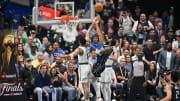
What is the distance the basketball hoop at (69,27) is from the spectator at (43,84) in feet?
6.39

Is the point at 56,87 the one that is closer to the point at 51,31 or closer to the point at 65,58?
the point at 65,58

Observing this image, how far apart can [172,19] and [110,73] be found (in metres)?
5.84

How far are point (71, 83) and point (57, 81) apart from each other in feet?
1.68

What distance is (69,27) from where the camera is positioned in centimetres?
1405

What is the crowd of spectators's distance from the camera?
12805mm

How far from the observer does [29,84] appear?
12820mm

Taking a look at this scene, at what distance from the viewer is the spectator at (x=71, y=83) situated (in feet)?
42.1

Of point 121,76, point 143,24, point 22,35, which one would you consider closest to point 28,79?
point 22,35

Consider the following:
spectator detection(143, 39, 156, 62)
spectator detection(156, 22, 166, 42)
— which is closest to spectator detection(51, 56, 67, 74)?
spectator detection(143, 39, 156, 62)

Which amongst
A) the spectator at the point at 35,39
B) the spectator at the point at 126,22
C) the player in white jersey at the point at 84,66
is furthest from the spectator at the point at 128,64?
the spectator at the point at 35,39

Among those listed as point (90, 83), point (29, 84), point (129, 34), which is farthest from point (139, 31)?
point (29, 84)

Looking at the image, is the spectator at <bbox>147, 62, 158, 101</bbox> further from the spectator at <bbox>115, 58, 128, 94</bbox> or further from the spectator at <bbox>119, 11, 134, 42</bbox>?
the spectator at <bbox>119, 11, 134, 42</bbox>

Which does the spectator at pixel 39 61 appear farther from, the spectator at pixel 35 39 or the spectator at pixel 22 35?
the spectator at pixel 22 35

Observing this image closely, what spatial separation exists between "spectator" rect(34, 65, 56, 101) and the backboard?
186 cm
